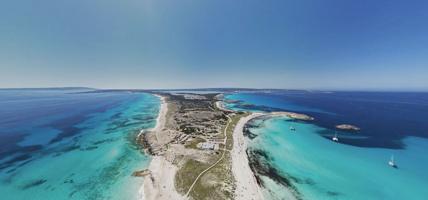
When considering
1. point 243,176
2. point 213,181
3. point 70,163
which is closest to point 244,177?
point 243,176

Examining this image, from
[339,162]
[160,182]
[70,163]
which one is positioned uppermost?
[160,182]

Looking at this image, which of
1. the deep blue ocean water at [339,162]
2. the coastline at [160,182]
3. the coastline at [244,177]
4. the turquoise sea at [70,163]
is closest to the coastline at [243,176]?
the coastline at [244,177]

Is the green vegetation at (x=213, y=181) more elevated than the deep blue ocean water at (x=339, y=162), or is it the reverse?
the green vegetation at (x=213, y=181)

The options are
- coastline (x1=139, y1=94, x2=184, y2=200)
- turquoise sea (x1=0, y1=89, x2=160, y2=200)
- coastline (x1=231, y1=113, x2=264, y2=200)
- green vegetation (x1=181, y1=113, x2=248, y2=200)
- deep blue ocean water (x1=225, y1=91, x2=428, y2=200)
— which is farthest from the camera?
deep blue ocean water (x1=225, y1=91, x2=428, y2=200)

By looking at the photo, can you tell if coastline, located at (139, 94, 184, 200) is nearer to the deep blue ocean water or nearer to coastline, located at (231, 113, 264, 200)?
coastline, located at (231, 113, 264, 200)

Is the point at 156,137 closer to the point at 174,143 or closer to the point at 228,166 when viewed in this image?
the point at 174,143

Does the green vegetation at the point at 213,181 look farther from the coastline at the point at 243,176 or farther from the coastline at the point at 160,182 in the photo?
the coastline at the point at 160,182

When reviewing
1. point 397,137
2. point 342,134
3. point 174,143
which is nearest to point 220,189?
point 174,143

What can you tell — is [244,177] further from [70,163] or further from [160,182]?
[70,163]

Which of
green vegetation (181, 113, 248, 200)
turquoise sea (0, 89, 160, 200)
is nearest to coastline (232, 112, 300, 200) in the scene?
green vegetation (181, 113, 248, 200)
